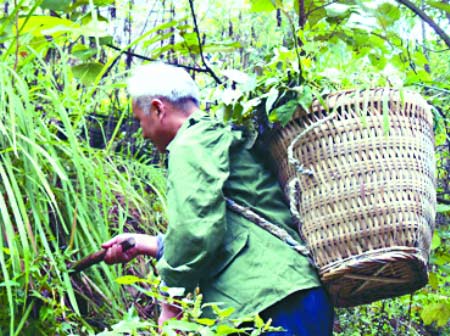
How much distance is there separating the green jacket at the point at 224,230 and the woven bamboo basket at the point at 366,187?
0.47 ft

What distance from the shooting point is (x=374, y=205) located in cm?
250

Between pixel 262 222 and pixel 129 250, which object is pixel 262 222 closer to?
pixel 262 222

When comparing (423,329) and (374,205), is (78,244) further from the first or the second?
(423,329)

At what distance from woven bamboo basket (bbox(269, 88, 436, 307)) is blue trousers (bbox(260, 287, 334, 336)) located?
0.07 metres

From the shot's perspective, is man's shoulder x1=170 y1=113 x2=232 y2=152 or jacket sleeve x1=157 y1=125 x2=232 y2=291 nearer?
jacket sleeve x1=157 y1=125 x2=232 y2=291

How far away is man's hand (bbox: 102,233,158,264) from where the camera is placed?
297cm

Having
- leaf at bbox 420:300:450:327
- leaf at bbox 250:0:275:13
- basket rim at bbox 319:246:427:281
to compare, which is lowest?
leaf at bbox 420:300:450:327

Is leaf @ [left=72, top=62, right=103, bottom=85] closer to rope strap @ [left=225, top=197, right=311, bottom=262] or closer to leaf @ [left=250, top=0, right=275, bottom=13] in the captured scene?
leaf @ [left=250, top=0, right=275, bottom=13]

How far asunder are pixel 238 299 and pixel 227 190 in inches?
14.7

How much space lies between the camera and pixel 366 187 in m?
2.51

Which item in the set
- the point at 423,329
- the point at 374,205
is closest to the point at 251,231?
the point at 374,205

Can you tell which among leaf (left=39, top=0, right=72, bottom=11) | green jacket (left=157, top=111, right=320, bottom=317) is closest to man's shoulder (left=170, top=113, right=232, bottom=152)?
green jacket (left=157, top=111, right=320, bottom=317)

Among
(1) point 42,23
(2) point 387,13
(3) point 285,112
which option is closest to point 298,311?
(3) point 285,112

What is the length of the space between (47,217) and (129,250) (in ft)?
1.43
